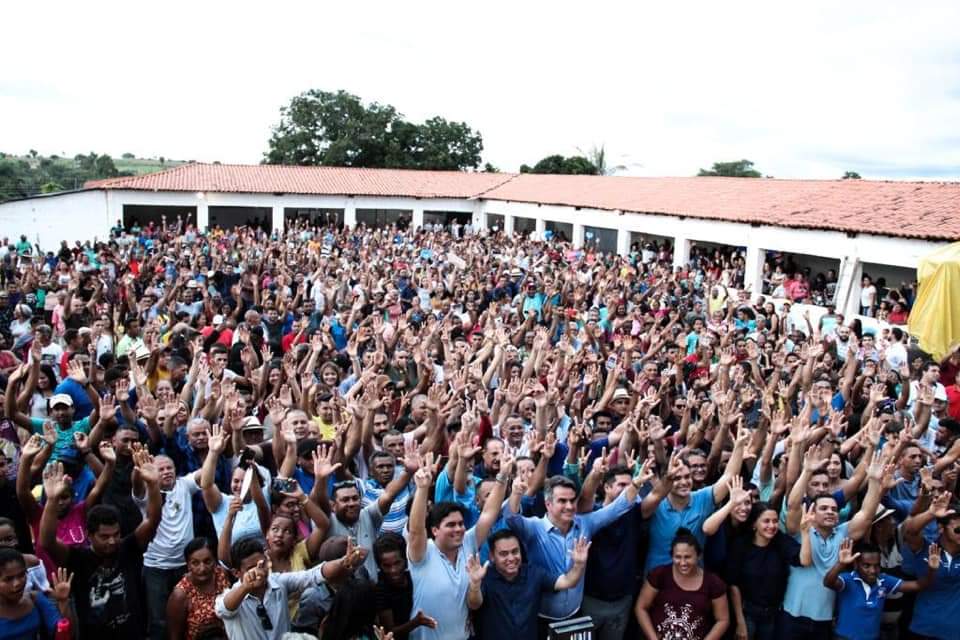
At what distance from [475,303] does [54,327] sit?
4.95m

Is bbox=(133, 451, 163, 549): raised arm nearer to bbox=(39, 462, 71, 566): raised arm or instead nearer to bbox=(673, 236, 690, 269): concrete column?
bbox=(39, 462, 71, 566): raised arm

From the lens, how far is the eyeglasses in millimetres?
3377

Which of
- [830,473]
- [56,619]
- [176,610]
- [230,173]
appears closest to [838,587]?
[830,473]

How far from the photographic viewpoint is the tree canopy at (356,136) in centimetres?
4578

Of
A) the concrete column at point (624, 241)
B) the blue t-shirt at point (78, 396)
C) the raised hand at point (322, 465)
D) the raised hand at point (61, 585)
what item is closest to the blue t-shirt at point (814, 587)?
the raised hand at point (322, 465)

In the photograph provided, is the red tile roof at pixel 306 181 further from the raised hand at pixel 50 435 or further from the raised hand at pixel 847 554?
the raised hand at pixel 847 554

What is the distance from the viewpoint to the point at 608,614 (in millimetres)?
4004

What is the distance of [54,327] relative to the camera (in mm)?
8523

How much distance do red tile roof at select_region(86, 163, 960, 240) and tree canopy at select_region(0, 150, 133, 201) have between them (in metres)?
8.98

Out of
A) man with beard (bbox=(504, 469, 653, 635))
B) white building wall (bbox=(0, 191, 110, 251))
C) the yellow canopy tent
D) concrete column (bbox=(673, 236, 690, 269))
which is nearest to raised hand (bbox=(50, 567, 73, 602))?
man with beard (bbox=(504, 469, 653, 635))

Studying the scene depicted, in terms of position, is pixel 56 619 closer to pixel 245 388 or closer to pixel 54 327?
pixel 245 388

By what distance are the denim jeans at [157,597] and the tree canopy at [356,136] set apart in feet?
140

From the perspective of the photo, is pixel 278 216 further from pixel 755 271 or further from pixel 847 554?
pixel 847 554

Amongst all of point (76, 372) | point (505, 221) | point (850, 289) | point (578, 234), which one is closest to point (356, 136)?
point (505, 221)
